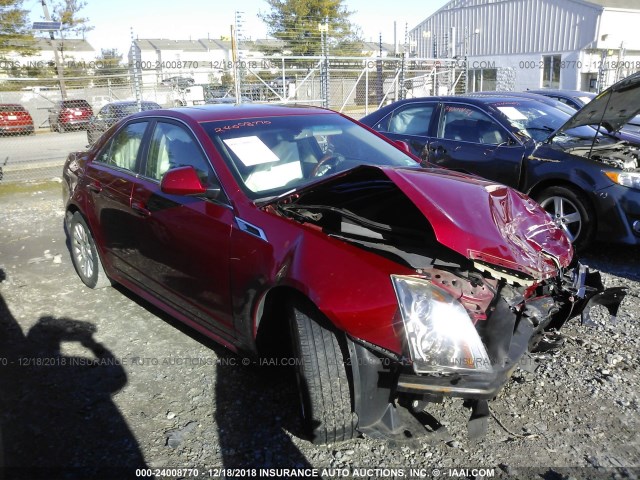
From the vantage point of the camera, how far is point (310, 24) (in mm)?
29078

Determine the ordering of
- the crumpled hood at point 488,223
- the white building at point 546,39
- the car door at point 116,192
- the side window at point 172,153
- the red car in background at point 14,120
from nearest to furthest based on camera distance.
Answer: the crumpled hood at point 488,223 → the side window at point 172,153 → the car door at point 116,192 → the red car in background at point 14,120 → the white building at point 546,39

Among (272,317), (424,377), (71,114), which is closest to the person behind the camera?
(424,377)

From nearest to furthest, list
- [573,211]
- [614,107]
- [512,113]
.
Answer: [614,107] → [573,211] → [512,113]

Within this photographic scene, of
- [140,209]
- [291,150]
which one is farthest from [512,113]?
[140,209]

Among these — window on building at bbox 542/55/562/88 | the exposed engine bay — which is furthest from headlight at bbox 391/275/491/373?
window on building at bbox 542/55/562/88

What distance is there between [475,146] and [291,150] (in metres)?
3.27

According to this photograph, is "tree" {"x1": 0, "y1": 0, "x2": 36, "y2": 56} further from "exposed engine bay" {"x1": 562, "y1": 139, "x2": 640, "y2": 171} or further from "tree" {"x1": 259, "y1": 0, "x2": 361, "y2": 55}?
"exposed engine bay" {"x1": 562, "y1": 139, "x2": 640, "y2": 171}

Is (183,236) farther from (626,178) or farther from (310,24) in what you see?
(310,24)

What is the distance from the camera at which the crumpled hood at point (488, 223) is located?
7.89 feet

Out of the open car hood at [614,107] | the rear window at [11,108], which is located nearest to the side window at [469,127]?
the open car hood at [614,107]

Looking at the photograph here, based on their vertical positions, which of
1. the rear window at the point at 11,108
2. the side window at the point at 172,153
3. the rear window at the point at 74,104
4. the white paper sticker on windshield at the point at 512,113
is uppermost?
the rear window at the point at 74,104

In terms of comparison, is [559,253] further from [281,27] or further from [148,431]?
[281,27]

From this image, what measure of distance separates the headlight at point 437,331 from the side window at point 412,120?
466 cm

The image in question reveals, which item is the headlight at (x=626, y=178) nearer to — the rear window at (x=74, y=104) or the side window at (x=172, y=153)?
the side window at (x=172, y=153)
